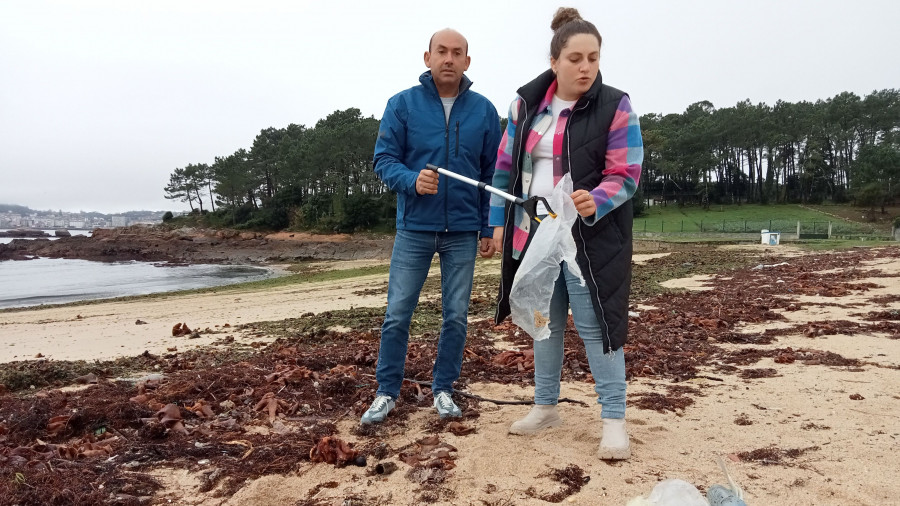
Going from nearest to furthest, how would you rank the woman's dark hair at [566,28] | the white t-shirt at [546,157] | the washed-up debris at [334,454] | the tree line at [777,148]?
the washed-up debris at [334,454] < the woman's dark hair at [566,28] < the white t-shirt at [546,157] < the tree line at [777,148]

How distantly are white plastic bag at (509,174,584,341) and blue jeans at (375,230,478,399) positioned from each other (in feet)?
2.23

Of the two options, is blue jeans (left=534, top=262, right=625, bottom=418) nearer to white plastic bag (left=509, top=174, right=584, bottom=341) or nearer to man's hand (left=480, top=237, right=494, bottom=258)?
white plastic bag (left=509, top=174, right=584, bottom=341)

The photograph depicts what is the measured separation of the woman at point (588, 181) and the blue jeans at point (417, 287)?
52 centimetres

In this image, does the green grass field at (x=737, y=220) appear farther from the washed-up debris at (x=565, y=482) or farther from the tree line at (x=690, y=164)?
the washed-up debris at (x=565, y=482)

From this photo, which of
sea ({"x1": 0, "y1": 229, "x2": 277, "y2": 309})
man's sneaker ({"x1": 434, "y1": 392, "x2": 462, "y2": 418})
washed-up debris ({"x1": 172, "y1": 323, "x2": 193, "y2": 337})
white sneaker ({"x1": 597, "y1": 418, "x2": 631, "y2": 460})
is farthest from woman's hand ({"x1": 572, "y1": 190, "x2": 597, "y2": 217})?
sea ({"x1": 0, "y1": 229, "x2": 277, "y2": 309})

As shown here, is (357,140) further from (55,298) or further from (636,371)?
(636,371)

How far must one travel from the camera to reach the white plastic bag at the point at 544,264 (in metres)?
2.93

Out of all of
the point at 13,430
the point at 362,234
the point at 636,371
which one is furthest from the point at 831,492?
the point at 362,234

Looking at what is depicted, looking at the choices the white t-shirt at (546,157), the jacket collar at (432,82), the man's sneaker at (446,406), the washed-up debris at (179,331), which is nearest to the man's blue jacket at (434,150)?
the jacket collar at (432,82)

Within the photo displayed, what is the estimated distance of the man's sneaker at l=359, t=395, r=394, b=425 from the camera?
348cm

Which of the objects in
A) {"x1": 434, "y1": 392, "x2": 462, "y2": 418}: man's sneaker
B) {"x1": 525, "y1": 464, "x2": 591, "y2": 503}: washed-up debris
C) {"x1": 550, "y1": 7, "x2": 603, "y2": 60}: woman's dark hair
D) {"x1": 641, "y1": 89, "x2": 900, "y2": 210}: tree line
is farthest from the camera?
{"x1": 641, "y1": 89, "x2": 900, "y2": 210}: tree line

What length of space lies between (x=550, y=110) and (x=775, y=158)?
8237cm

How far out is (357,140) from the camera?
206ft

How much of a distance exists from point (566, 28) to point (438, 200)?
1.31 meters
